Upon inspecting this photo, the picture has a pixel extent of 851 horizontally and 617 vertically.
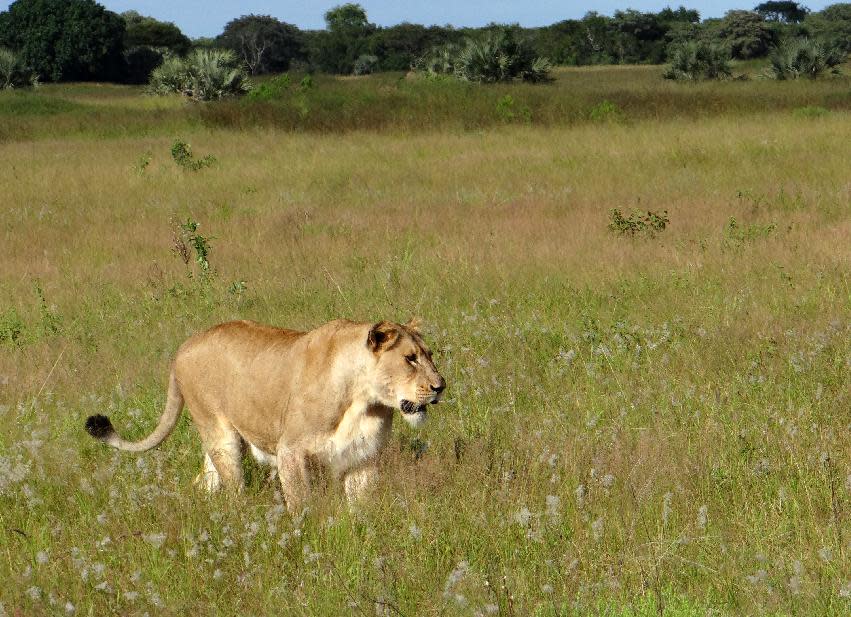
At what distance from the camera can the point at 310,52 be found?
98.4 metres

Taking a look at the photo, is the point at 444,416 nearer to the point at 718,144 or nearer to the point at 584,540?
the point at 584,540

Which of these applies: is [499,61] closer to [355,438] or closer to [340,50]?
[355,438]

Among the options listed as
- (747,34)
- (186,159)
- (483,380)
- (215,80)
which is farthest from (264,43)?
(483,380)

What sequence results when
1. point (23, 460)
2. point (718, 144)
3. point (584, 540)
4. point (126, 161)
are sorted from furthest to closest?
point (126, 161), point (718, 144), point (23, 460), point (584, 540)

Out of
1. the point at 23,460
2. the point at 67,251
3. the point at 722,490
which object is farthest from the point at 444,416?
the point at 67,251

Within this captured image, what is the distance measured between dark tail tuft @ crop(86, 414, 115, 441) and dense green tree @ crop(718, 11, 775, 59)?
2922 inches

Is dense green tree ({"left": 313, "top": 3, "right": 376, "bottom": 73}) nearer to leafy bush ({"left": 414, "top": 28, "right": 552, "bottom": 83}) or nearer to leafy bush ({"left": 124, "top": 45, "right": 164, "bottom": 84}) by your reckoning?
leafy bush ({"left": 124, "top": 45, "right": 164, "bottom": 84})

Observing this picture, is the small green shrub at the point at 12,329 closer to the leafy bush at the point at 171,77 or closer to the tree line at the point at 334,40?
the leafy bush at the point at 171,77

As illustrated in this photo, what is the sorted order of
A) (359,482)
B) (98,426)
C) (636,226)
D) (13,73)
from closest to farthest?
(359,482) → (98,426) → (636,226) → (13,73)

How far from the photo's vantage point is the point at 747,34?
248ft

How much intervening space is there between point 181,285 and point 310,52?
92.5 m

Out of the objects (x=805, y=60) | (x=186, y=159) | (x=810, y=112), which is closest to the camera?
(x=186, y=159)

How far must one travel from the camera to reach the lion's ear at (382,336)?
4047mm

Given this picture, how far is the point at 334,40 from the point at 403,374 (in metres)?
93.7
